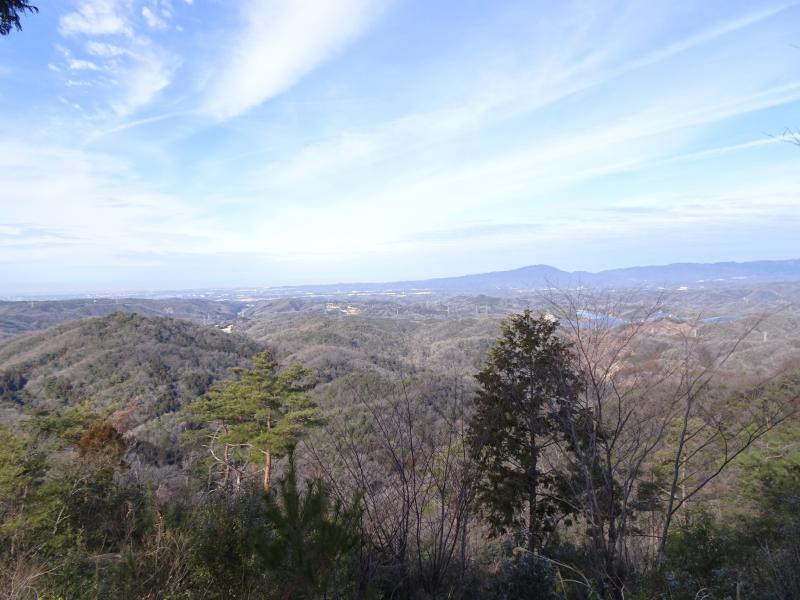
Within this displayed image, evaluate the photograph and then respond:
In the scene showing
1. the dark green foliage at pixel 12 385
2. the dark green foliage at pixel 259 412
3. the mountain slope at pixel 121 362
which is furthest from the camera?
the mountain slope at pixel 121 362

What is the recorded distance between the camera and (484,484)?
745cm

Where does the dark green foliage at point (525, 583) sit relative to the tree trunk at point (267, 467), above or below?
above

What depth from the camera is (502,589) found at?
3609 millimetres

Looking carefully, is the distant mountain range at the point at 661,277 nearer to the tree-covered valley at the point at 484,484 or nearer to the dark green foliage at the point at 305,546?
the tree-covered valley at the point at 484,484

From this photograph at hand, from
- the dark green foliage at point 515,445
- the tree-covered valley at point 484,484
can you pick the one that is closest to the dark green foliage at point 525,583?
the tree-covered valley at point 484,484

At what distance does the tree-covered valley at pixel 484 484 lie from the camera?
8.86ft

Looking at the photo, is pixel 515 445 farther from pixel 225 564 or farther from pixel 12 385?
pixel 12 385

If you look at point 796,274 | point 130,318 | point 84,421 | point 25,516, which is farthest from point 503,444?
point 796,274

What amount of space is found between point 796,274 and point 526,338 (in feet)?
358

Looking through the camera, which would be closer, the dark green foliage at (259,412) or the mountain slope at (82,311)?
the dark green foliage at (259,412)

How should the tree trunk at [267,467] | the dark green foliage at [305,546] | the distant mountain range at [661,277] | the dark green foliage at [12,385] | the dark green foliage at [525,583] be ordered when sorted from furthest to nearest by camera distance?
the dark green foliage at [12,385] → the tree trunk at [267,467] → the distant mountain range at [661,277] → the dark green foliage at [525,583] → the dark green foliage at [305,546]

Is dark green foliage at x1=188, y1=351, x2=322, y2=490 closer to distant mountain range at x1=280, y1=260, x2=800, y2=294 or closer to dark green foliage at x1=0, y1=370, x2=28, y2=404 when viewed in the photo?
distant mountain range at x1=280, y1=260, x2=800, y2=294

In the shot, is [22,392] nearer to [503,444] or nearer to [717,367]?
[503,444]

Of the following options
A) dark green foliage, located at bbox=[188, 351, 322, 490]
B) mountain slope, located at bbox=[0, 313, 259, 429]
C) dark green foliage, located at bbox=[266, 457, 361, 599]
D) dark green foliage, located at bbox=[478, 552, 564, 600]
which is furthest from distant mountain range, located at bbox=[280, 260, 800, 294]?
mountain slope, located at bbox=[0, 313, 259, 429]
